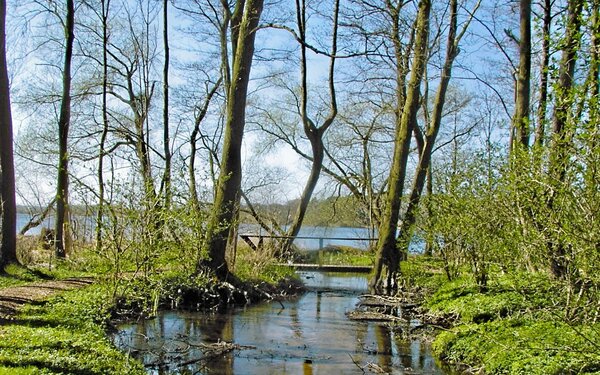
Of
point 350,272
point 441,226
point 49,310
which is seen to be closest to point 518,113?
point 441,226

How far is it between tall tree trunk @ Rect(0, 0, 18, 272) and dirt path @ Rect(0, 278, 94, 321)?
1615mm

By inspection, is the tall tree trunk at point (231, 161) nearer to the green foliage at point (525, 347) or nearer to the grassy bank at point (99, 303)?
the grassy bank at point (99, 303)

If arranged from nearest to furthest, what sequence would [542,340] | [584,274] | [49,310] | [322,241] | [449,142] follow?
[584,274] < [542,340] < [49,310] < [322,241] < [449,142]

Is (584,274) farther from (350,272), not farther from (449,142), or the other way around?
(449,142)

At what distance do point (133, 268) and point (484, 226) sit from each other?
18.8 ft

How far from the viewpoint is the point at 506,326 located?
736 centimetres

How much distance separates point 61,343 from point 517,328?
5.35 metres

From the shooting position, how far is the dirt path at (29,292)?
307 inches

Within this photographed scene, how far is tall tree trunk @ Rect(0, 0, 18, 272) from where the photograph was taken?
38.9 feet

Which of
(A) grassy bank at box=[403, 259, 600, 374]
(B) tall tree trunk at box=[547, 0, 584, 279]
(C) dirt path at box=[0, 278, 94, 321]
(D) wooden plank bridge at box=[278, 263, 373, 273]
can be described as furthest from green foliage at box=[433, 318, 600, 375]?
(D) wooden plank bridge at box=[278, 263, 373, 273]

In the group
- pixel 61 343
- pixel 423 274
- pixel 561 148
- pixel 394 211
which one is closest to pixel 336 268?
pixel 394 211

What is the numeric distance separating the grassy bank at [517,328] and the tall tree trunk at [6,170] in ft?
28.5

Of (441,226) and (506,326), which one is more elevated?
(441,226)

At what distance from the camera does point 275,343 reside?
8.69 m
